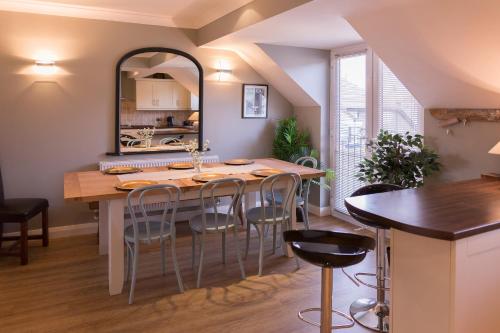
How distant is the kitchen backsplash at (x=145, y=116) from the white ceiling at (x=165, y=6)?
103cm

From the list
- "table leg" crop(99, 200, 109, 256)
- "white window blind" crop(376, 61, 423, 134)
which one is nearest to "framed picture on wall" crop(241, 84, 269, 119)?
"white window blind" crop(376, 61, 423, 134)

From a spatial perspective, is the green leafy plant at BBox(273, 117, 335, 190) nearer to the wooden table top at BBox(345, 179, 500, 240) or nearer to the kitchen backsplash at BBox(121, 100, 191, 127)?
the kitchen backsplash at BBox(121, 100, 191, 127)

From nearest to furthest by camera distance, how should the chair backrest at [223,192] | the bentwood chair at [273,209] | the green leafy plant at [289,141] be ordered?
the chair backrest at [223,192]
the bentwood chair at [273,209]
the green leafy plant at [289,141]

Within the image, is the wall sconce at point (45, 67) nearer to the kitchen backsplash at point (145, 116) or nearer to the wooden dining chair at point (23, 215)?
the kitchen backsplash at point (145, 116)

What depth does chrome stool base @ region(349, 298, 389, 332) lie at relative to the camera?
269 cm

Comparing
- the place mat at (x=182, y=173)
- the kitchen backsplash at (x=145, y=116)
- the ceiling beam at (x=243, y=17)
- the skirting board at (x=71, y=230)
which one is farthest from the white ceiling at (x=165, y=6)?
the skirting board at (x=71, y=230)

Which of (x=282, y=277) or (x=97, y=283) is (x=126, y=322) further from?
(x=282, y=277)

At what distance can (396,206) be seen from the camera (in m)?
2.17

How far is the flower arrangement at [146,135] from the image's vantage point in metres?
4.91

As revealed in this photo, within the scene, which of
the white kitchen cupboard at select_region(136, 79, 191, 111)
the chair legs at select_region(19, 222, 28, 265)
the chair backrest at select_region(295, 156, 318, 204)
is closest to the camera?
the chair legs at select_region(19, 222, 28, 265)

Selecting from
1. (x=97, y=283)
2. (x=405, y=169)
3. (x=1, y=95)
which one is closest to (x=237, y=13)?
(x=405, y=169)

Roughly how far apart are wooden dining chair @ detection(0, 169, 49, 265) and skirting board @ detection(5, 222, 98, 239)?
0.27 metres

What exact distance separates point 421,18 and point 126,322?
2913 millimetres

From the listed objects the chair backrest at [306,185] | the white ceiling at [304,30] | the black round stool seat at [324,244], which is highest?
the white ceiling at [304,30]
